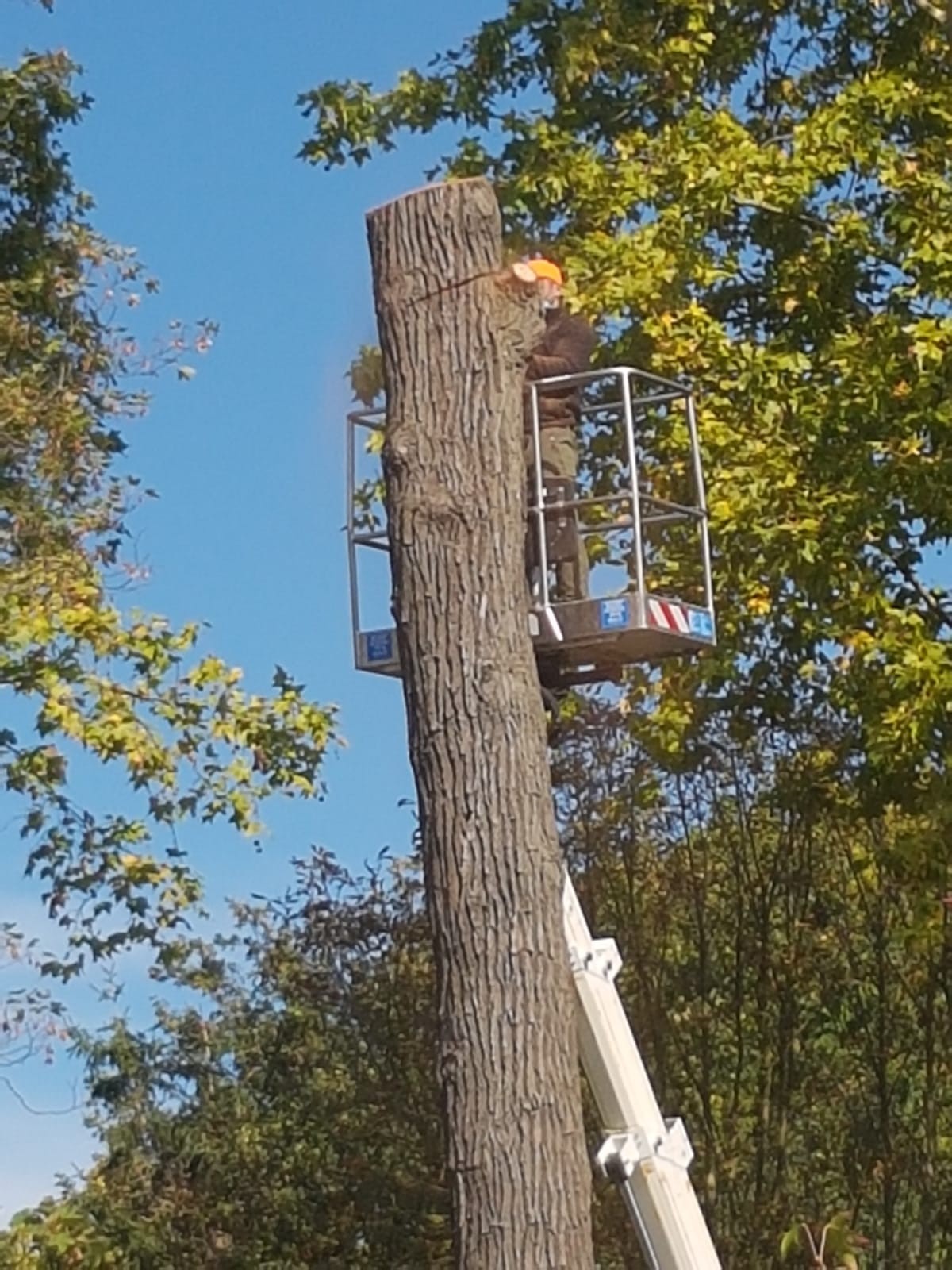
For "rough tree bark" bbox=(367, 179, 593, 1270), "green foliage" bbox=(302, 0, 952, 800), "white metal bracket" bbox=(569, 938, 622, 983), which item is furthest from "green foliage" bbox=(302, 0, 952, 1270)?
"rough tree bark" bbox=(367, 179, 593, 1270)

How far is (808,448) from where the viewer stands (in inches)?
388

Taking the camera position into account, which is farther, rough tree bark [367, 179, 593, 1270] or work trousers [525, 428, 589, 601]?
work trousers [525, 428, 589, 601]

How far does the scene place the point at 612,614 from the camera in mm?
5906

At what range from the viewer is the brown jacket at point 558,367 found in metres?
5.62

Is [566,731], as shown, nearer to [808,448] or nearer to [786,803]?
[786,803]

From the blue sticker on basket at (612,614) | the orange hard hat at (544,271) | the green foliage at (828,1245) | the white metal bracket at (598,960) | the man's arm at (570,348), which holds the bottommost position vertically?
the green foliage at (828,1245)

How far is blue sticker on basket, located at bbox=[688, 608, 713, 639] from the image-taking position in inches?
246

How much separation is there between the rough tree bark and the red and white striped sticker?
4.05 feet

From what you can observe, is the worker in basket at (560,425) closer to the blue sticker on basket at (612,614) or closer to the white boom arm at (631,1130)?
the blue sticker on basket at (612,614)

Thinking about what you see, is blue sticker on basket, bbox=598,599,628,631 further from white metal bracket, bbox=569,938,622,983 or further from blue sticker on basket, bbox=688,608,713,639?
white metal bracket, bbox=569,938,622,983

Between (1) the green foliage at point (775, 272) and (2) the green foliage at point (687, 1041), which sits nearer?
(1) the green foliage at point (775, 272)

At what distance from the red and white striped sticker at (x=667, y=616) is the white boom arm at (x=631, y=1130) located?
74 centimetres

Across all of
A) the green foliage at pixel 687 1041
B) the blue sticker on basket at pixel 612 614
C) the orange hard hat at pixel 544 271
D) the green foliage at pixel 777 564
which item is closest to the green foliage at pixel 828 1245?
the green foliage at pixel 777 564

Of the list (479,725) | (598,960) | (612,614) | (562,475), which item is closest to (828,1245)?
(598,960)
